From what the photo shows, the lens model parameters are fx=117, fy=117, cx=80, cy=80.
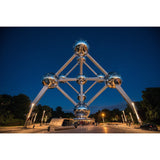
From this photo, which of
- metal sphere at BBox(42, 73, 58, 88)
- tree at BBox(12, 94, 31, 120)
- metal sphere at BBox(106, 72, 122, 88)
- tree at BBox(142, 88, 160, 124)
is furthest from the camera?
tree at BBox(12, 94, 31, 120)

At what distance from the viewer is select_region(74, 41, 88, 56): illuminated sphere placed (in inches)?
678

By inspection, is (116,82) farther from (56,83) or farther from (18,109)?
(18,109)

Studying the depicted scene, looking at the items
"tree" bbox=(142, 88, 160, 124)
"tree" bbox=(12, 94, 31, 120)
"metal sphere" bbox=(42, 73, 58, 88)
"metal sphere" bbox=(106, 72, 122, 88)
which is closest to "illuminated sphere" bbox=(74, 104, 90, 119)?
"metal sphere" bbox=(42, 73, 58, 88)

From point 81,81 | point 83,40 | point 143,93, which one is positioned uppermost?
point 83,40

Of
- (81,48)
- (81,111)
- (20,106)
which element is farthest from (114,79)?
(20,106)

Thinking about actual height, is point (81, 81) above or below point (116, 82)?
above

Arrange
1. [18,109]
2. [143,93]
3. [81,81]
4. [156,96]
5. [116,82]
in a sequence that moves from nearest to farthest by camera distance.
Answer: [156,96] → [143,93] → [116,82] → [81,81] → [18,109]

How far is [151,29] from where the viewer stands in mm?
8633

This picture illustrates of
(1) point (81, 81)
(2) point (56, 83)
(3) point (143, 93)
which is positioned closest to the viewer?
(3) point (143, 93)

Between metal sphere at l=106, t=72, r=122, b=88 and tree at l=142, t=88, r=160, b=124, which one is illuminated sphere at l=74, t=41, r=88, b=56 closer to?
metal sphere at l=106, t=72, r=122, b=88

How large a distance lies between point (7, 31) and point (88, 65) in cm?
1317

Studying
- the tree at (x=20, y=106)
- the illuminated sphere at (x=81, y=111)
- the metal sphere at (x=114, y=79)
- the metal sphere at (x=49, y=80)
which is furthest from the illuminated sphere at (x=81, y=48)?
the tree at (x=20, y=106)

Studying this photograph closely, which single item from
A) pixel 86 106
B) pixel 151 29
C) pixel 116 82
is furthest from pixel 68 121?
pixel 151 29

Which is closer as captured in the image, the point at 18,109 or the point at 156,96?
the point at 156,96
